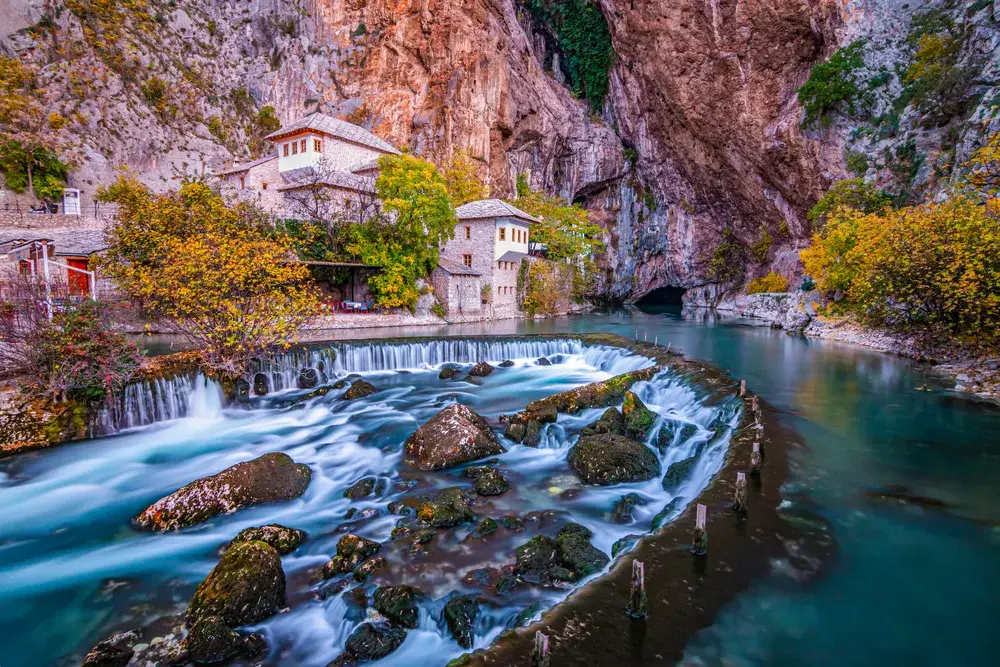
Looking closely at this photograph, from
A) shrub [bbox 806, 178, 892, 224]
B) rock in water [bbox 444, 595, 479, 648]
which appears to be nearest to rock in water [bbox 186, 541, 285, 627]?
rock in water [bbox 444, 595, 479, 648]

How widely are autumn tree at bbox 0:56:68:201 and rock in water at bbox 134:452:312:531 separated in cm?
4097

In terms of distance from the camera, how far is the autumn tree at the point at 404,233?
1159 inches

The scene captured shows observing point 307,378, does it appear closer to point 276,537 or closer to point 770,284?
point 276,537

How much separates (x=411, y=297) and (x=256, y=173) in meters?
17.3

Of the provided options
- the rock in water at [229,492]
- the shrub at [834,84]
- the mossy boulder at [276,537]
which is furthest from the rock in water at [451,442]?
the shrub at [834,84]

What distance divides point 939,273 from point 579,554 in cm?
1507

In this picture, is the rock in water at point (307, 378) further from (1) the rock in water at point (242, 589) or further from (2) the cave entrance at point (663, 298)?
(2) the cave entrance at point (663, 298)

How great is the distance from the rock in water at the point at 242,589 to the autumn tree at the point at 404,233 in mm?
24313

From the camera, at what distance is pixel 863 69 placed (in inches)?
1183

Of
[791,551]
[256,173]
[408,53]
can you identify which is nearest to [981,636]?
[791,551]

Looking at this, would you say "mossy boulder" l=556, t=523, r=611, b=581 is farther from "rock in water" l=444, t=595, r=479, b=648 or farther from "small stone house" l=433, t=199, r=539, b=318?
"small stone house" l=433, t=199, r=539, b=318

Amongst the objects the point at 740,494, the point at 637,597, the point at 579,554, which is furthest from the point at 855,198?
the point at 637,597

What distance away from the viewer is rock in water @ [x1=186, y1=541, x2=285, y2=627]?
532cm

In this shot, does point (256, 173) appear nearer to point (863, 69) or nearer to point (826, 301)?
point (826, 301)
